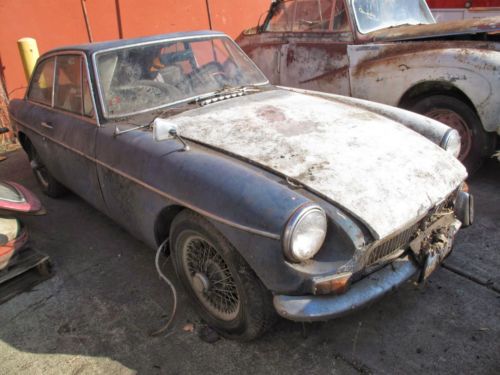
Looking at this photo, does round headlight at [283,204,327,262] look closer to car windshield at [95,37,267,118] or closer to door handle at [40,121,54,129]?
car windshield at [95,37,267,118]

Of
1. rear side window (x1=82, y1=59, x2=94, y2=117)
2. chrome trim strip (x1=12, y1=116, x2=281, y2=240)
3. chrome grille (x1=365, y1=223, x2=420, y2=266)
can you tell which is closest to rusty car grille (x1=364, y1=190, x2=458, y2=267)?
chrome grille (x1=365, y1=223, x2=420, y2=266)

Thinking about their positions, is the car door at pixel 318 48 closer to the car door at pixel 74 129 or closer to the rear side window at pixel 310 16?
the rear side window at pixel 310 16

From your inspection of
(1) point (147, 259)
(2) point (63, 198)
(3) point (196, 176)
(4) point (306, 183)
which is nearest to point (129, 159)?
(3) point (196, 176)

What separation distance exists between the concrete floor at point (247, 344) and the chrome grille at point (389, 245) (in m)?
0.53

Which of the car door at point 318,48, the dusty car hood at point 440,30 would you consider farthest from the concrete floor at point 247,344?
the car door at point 318,48

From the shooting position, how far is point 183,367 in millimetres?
2303

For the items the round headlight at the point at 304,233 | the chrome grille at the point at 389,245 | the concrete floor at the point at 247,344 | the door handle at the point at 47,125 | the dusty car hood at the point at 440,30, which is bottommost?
the concrete floor at the point at 247,344

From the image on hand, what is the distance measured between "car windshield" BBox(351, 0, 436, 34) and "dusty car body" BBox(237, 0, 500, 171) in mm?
14

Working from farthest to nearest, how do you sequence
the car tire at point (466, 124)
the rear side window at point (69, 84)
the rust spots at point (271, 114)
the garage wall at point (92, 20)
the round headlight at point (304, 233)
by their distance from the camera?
the garage wall at point (92, 20)
the car tire at point (466, 124)
the rear side window at point (69, 84)
the rust spots at point (271, 114)
the round headlight at point (304, 233)

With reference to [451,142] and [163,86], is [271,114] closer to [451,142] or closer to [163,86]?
[163,86]

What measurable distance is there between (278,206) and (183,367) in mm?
1081

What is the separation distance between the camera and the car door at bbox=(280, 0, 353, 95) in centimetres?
491

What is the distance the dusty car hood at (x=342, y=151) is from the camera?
212cm

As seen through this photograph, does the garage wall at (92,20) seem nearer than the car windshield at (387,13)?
No
